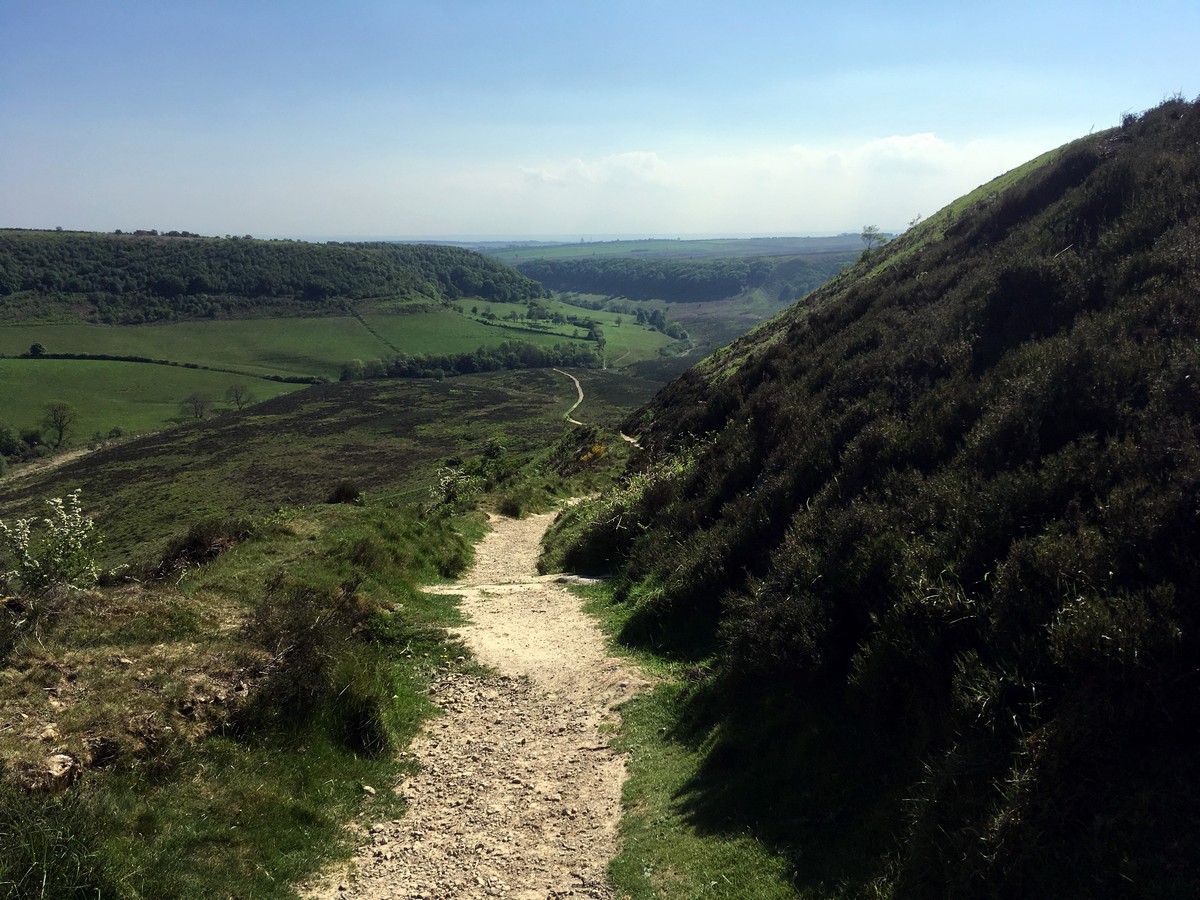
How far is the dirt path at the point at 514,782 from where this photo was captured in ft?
19.1

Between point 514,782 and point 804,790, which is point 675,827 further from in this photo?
point 514,782

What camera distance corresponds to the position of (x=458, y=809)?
689cm

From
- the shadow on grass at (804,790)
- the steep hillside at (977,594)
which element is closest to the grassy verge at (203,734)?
the shadow on grass at (804,790)

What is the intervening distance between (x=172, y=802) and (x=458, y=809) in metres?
2.60

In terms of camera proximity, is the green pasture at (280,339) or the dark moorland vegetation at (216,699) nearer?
the dark moorland vegetation at (216,699)

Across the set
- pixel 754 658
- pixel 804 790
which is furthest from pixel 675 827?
pixel 754 658

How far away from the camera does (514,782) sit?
7.34 meters

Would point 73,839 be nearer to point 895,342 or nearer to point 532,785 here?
point 532,785

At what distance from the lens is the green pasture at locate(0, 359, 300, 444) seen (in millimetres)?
100750

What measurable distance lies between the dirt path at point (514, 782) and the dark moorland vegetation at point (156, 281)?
604ft

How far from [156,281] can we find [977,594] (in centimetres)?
21137

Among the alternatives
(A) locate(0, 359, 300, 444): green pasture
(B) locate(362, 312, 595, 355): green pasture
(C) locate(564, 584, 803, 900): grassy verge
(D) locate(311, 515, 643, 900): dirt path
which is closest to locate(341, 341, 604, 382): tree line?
(B) locate(362, 312, 595, 355): green pasture

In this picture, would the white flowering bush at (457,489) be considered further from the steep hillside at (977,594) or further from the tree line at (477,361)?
the tree line at (477,361)

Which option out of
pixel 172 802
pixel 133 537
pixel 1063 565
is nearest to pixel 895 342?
pixel 1063 565
